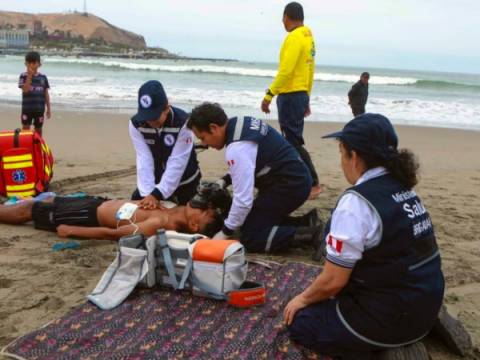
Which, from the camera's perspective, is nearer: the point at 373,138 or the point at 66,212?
the point at 373,138

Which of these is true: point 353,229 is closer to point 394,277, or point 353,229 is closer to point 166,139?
point 394,277

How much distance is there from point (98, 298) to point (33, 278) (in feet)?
2.17

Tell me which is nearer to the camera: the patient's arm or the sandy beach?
the sandy beach

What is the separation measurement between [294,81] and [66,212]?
9.40 feet

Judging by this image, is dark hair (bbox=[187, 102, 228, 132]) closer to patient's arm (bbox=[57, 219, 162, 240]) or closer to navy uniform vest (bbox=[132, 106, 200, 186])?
navy uniform vest (bbox=[132, 106, 200, 186])

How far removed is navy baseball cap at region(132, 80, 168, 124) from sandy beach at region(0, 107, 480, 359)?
1.12 m

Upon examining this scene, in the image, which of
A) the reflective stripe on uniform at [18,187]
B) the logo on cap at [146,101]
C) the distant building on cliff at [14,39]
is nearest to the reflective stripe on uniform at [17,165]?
the reflective stripe on uniform at [18,187]

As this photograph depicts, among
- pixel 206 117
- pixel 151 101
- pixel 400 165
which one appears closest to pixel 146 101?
pixel 151 101

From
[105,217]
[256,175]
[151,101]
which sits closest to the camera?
[256,175]

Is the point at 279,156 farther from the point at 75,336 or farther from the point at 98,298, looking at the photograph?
the point at 75,336

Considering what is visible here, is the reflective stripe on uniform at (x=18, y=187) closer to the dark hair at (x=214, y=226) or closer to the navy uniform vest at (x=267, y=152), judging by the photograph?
the dark hair at (x=214, y=226)

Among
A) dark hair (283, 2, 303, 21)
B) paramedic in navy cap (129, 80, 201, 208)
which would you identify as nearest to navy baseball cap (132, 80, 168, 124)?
paramedic in navy cap (129, 80, 201, 208)

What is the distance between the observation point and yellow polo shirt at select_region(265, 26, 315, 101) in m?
5.75

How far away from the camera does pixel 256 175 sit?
4145 mm
